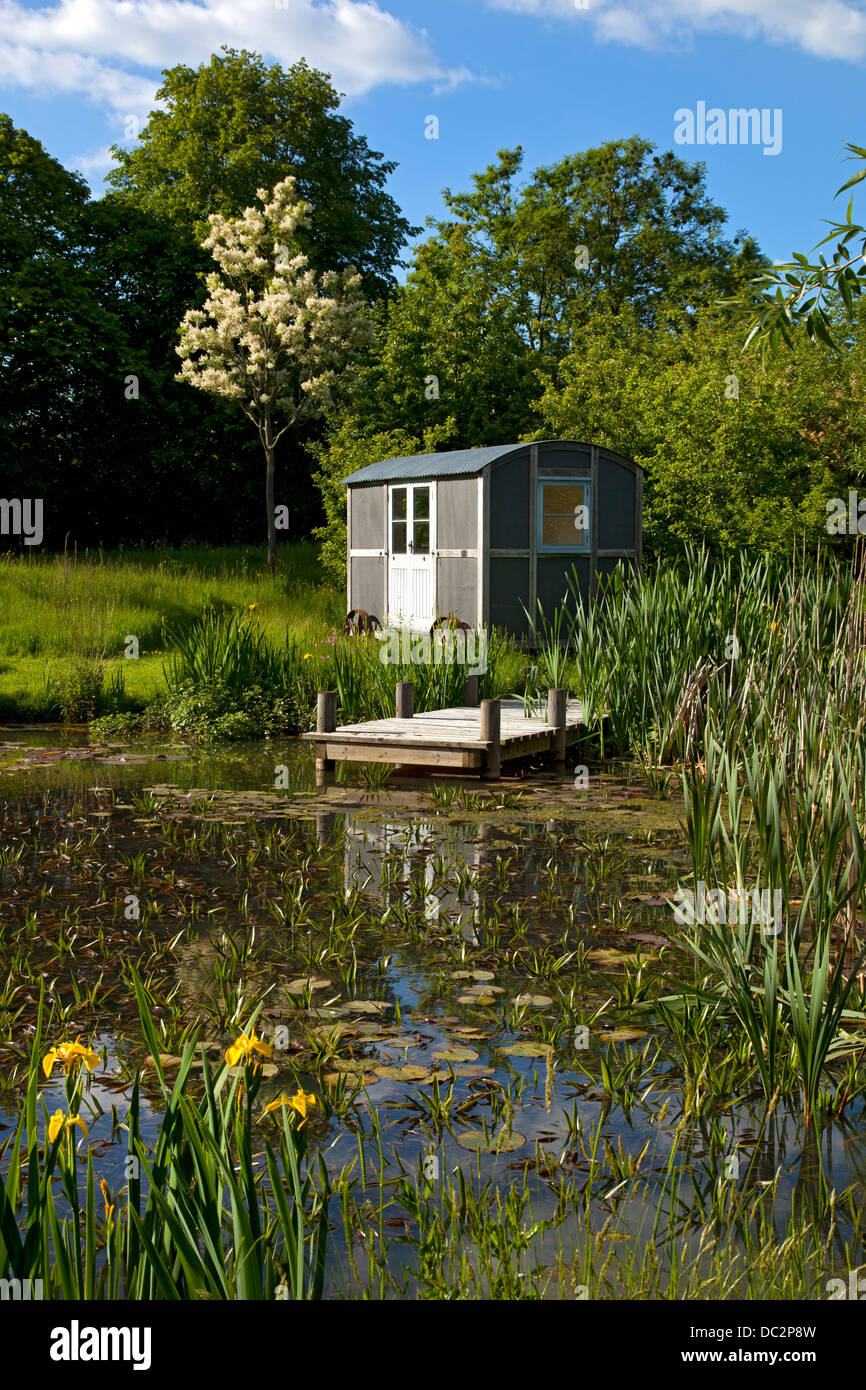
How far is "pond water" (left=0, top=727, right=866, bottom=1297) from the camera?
3.62 meters

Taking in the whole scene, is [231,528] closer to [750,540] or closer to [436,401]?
[436,401]

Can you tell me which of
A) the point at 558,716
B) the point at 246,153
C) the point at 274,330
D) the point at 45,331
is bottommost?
the point at 558,716

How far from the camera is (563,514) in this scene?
17.4 meters

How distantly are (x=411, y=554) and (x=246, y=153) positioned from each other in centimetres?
1794

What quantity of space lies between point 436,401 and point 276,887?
1967 centimetres

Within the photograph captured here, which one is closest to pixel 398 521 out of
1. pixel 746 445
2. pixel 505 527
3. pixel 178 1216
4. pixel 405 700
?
pixel 505 527

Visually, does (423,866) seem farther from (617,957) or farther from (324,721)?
(324,721)

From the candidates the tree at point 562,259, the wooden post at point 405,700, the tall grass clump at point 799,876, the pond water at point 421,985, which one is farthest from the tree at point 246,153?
the tall grass clump at point 799,876

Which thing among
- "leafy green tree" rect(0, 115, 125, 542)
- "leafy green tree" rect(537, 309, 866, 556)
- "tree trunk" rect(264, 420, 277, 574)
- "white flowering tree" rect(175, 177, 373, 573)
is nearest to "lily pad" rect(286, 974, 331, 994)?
"leafy green tree" rect(537, 309, 866, 556)

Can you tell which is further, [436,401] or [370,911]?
[436,401]

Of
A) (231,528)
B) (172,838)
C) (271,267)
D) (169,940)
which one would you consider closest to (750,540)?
(172,838)

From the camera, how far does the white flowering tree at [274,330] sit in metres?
25.0

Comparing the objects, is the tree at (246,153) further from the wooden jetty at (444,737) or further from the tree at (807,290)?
the tree at (807,290)
